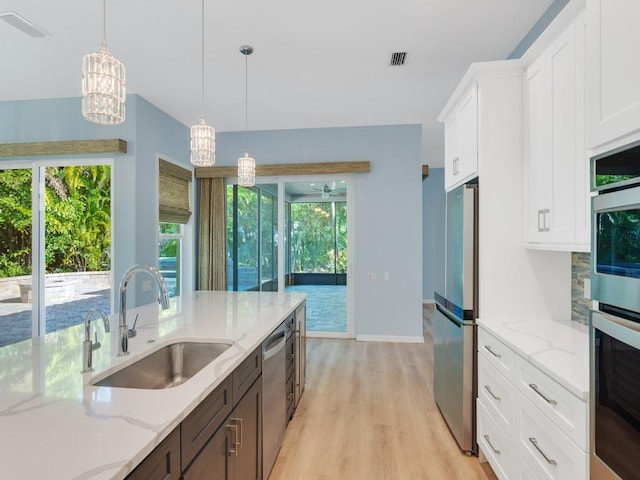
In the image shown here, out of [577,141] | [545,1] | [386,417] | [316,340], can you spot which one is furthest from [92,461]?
[316,340]

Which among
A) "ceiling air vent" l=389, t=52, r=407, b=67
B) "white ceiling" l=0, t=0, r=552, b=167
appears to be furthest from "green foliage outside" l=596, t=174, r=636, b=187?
"ceiling air vent" l=389, t=52, r=407, b=67

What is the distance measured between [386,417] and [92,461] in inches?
98.4

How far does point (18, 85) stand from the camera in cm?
370

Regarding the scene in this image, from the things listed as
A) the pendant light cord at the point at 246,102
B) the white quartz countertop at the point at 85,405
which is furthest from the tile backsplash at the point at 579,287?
the pendant light cord at the point at 246,102

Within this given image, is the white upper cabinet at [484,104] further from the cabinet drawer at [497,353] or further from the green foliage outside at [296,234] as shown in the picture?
the green foliage outside at [296,234]

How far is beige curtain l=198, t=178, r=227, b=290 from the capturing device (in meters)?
5.36

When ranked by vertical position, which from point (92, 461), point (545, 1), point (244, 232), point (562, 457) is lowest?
point (562, 457)

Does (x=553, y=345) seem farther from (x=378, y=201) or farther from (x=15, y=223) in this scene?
(x=15, y=223)

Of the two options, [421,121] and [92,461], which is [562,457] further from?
[421,121]

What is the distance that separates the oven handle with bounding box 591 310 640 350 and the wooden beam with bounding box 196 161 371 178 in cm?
390

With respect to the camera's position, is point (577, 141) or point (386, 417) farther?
point (386, 417)

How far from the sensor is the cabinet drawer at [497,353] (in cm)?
184

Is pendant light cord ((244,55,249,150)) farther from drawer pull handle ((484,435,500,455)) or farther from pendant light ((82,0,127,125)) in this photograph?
drawer pull handle ((484,435,500,455))

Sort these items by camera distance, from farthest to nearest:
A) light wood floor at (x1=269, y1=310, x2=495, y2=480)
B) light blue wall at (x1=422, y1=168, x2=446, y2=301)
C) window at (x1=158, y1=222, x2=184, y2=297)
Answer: light blue wall at (x1=422, y1=168, x2=446, y2=301) → window at (x1=158, y1=222, x2=184, y2=297) → light wood floor at (x1=269, y1=310, x2=495, y2=480)
